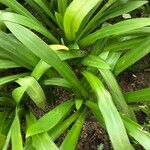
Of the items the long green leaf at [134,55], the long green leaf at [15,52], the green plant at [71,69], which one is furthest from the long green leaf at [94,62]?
the long green leaf at [15,52]

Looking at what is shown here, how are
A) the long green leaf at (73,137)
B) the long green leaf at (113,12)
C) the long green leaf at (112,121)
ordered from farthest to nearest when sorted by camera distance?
the long green leaf at (113,12)
the long green leaf at (73,137)
the long green leaf at (112,121)

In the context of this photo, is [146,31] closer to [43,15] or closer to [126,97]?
[126,97]

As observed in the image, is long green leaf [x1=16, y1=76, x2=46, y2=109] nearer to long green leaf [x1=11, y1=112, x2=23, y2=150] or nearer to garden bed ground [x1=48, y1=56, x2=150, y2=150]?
long green leaf [x1=11, y1=112, x2=23, y2=150]

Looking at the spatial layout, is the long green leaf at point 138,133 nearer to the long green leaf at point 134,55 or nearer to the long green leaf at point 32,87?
the long green leaf at point 134,55

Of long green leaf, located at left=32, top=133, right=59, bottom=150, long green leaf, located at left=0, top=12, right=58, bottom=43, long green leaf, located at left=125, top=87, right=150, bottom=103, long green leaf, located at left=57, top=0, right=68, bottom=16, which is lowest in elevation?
long green leaf, located at left=32, top=133, right=59, bottom=150

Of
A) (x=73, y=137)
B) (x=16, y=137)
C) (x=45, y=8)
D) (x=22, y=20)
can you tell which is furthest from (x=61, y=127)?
(x=45, y=8)

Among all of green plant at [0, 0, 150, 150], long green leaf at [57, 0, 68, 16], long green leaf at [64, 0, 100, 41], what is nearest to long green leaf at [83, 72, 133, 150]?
green plant at [0, 0, 150, 150]

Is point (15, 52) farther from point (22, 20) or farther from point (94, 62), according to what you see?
point (94, 62)

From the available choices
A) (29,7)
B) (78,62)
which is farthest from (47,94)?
(29,7)
